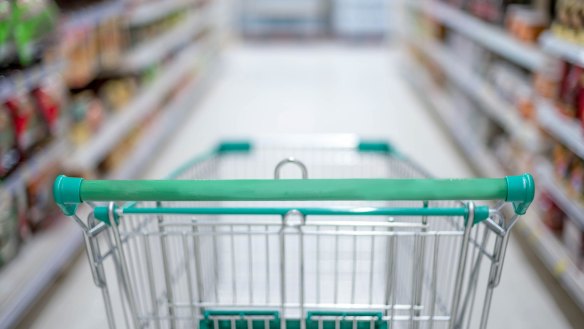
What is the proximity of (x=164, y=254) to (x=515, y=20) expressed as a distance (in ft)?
8.76

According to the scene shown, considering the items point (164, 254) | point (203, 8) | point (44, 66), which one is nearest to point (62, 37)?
point (44, 66)

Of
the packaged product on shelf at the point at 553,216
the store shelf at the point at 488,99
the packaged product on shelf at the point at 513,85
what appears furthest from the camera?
the packaged product on shelf at the point at 513,85

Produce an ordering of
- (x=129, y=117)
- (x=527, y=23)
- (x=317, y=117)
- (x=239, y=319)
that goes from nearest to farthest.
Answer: (x=239, y=319) → (x=527, y=23) → (x=129, y=117) → (x=317, y=117)

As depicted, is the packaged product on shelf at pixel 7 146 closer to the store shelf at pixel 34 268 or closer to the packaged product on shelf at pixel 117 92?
the store shelf at pixel 34 268

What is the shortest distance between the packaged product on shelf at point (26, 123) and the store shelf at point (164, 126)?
842mm

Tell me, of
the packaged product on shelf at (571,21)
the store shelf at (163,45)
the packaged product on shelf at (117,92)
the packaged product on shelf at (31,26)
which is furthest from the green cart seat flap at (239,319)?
the store shelf at (163,45)

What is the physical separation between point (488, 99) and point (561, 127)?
1.25m

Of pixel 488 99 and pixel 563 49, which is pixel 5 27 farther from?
pixel 488 99

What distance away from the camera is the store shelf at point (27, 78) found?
86.8 inches

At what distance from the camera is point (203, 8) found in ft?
24.1

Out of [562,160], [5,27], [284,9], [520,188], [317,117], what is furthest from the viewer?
[284,9]

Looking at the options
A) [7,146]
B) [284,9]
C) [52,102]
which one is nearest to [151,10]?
[52,102]

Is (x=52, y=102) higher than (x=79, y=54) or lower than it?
lower

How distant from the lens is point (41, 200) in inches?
107
